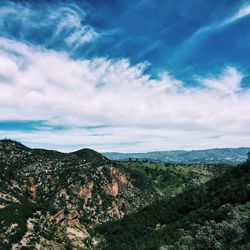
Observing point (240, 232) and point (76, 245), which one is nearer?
point (240, 232)

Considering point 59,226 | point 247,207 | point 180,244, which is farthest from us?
point 59,226

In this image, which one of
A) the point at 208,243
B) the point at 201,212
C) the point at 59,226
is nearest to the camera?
the point at 208,243

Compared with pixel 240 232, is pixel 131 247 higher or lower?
lower

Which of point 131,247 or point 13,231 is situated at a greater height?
point 13,231

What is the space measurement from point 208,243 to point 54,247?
7897 cm

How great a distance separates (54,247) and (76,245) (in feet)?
79.2

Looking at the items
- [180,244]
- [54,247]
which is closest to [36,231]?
[54,247]

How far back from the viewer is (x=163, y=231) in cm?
19050

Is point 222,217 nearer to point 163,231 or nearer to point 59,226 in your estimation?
point 163,231

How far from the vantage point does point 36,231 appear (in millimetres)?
175125

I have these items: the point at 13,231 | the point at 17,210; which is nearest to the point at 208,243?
the point at 13,231

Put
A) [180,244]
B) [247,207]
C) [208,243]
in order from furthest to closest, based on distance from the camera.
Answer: [247,207] < [180,244] < [208,243]

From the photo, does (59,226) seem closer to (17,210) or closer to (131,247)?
(17,210)

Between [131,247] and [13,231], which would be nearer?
[13,231]
